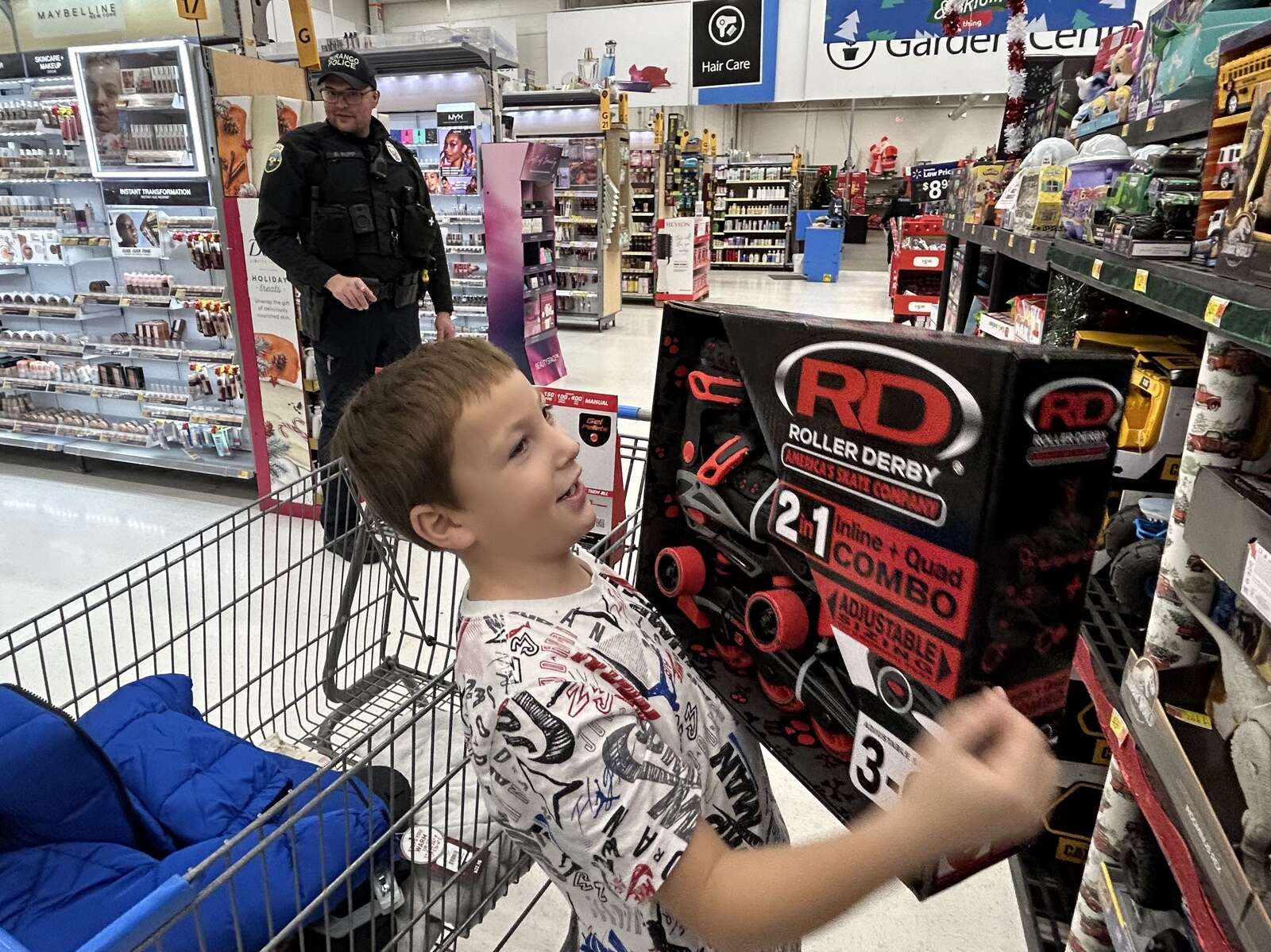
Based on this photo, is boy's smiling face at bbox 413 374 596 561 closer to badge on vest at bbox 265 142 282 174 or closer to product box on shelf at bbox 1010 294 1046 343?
product box on shelf at bbox 1010 294 1046 343

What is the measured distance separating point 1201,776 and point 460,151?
21.6 feet

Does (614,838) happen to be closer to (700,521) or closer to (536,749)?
(536,749)

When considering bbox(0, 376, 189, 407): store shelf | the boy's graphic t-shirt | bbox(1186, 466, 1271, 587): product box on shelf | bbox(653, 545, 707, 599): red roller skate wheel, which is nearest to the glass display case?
bbox(0, 376, 189, 407): store shelf

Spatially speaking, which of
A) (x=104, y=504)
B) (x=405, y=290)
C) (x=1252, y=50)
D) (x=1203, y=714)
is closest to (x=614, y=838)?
(x=1203, y=714)

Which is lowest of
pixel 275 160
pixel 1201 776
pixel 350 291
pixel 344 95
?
pixel 1201 776

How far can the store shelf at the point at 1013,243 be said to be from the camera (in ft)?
6.10

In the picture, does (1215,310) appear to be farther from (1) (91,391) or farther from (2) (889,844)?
(1) (91,391)

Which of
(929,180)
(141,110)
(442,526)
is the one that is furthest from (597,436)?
(929,180)

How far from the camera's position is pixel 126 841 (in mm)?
1200

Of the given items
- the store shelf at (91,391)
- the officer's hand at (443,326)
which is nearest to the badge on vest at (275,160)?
the officer's hand at (443,326)

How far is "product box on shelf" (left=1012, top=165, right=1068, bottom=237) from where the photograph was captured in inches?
77.5

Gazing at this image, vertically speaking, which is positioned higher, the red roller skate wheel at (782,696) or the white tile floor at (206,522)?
the red roller skate wheel at (782,696)

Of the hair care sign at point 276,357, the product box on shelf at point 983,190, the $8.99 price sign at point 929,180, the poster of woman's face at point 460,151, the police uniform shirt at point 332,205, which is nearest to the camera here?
the product box on shelf at point 983,190

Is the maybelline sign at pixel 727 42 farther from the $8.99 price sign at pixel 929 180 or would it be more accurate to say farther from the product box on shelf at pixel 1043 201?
the product box on shelf at pixel 1043 201
